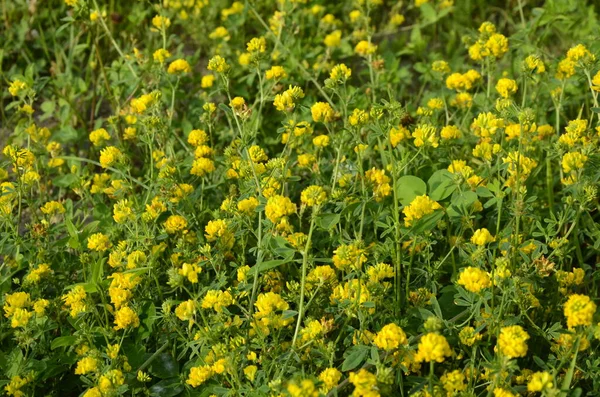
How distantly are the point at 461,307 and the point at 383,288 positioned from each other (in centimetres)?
37

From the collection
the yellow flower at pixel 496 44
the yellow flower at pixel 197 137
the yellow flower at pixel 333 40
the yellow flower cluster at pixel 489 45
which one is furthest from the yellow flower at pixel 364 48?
the yellow flower at pixel 197 137

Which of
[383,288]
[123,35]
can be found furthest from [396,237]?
[123,35]

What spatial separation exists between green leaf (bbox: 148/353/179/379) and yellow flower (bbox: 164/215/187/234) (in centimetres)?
44

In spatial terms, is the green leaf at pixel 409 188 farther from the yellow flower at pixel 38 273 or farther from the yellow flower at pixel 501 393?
the yellow flower at pixel 38 273

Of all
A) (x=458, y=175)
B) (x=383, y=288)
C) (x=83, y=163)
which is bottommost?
(x=83, y=163)

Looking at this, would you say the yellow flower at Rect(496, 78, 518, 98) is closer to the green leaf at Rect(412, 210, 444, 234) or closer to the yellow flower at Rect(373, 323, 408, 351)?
the green leaf at Rect(412, 210, 444, 234)

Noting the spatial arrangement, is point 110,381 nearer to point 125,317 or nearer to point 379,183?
point 125,317

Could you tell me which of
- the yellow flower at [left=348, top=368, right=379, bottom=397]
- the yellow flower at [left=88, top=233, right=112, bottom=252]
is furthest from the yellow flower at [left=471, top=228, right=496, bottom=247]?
the yellow flower at [left=88, top=233, right=112, bottom=252]

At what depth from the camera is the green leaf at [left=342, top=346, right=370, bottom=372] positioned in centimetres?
204

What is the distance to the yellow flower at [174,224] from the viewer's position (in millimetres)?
2674

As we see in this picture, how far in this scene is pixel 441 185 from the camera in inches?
106

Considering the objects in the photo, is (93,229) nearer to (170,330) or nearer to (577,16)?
(170,330)

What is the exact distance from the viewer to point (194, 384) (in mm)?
2199

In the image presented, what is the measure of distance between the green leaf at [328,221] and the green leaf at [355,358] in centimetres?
42
